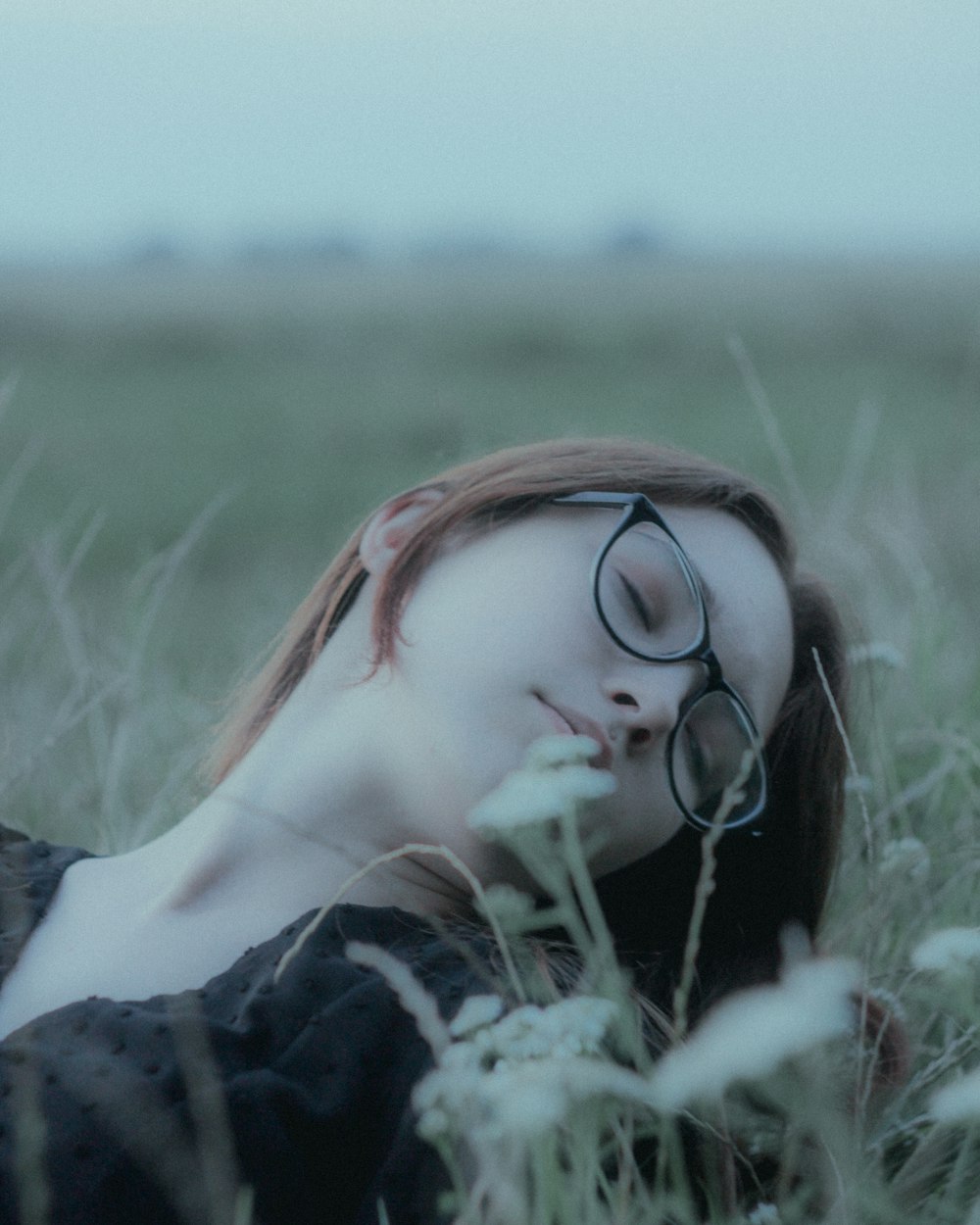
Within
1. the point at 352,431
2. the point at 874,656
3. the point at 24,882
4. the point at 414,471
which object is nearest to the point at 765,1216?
the point at 874,656

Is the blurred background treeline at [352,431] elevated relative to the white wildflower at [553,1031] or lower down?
elevated

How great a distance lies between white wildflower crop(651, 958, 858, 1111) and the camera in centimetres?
57

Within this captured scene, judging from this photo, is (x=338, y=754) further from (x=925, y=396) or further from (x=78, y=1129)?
(x=925, y=396)

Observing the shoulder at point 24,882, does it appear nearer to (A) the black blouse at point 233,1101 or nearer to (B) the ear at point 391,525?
(A) the black blouse at point 233,1101

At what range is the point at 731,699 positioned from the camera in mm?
1325

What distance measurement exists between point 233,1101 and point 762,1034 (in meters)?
0.63

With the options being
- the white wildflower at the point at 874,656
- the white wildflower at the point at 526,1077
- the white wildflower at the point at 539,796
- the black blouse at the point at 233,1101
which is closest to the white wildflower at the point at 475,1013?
the white wildflower at the point at 526,1077

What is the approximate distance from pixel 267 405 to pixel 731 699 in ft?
35.3

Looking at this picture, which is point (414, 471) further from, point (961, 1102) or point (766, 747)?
point (961, 1102)

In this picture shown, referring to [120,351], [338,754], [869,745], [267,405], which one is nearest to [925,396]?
[267,405]

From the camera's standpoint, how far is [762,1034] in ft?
1.90

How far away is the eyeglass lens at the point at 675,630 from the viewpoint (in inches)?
50.8

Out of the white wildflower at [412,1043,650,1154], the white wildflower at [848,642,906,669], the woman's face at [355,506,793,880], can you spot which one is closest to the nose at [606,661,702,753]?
the woman's face at [355,506,793,880]

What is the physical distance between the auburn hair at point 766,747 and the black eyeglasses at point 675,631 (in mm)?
126
